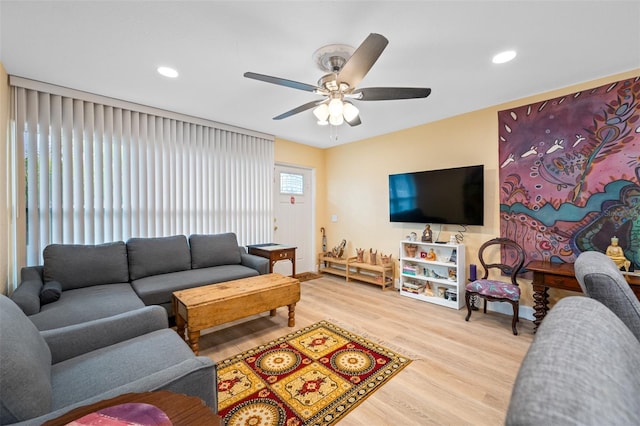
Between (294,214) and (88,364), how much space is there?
3854 millimetres

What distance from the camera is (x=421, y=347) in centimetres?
241

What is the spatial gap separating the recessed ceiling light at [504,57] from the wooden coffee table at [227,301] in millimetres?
2708

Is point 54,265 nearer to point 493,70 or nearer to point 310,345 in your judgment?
point 310,345

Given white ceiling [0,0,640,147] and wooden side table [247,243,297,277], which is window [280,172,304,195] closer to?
wooden side table [247,243,297,277]

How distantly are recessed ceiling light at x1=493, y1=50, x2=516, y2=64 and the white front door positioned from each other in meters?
3.43

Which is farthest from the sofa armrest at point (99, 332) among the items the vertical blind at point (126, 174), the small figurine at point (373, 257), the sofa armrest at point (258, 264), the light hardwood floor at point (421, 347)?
the small figurine at point (373, 257)

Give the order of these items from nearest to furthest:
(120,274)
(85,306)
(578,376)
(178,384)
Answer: (578,376) < (178,384) < (85,306) < (120,274)

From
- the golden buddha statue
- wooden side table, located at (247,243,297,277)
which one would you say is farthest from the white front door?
the golden buddha statue

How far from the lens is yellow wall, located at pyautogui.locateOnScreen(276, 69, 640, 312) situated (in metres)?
3.22

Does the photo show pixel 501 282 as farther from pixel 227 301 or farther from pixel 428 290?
pixel 227 301

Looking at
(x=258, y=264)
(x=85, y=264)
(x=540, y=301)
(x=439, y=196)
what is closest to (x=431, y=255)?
(x=439, y=196)

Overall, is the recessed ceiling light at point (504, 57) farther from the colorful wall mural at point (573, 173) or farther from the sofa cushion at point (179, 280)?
the sofa cushion at point (179, 280)

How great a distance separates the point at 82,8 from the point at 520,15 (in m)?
2.76

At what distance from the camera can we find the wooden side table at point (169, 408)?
816 mm
